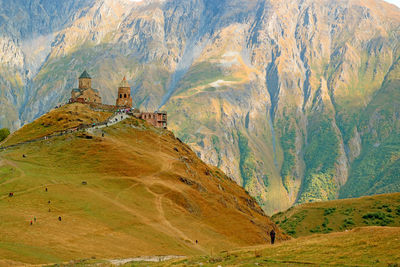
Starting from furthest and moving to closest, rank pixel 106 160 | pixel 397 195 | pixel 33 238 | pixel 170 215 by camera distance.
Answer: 1. pixel 397 195
2. pixel 106 160
3. pixel 170 215
4. pixel 33 238

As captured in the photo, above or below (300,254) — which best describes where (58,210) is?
above

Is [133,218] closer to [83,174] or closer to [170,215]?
[170,215]

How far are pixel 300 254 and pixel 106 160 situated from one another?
66908 mm

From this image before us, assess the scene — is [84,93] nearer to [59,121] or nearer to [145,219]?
[59,121]

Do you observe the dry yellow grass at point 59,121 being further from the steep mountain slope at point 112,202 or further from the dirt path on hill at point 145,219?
the dirt path on hill at point 145,219

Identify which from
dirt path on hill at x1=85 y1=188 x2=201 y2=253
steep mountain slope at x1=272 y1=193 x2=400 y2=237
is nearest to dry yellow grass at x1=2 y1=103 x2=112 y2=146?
dirt path on hill at x1=85 y1=188 x2=201 y2=253

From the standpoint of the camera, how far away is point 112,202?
92.2m

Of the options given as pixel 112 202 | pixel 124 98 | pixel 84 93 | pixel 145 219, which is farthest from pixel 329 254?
pixel 84 93

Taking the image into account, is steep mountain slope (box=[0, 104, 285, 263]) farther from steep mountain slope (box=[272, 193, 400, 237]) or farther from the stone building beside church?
the stone building beside church

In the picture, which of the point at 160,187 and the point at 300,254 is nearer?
the point at 300,254

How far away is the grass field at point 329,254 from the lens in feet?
154

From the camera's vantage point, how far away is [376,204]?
15862cm

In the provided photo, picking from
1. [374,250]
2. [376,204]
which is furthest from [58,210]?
[376,204]

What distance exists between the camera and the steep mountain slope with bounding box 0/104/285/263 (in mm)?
74562
